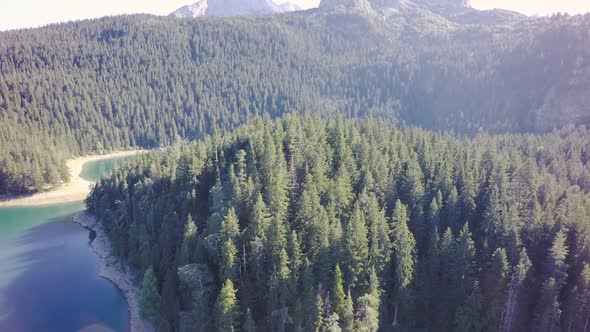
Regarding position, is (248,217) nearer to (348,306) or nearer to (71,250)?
(348,306)

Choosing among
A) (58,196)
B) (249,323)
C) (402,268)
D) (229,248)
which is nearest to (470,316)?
(402,268)

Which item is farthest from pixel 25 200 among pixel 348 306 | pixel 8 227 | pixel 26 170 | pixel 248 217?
pixel 348 306

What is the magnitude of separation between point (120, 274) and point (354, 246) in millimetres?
46187

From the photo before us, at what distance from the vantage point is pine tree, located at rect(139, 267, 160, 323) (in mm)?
57656

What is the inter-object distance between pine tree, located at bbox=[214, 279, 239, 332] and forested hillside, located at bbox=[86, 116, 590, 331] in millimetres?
224

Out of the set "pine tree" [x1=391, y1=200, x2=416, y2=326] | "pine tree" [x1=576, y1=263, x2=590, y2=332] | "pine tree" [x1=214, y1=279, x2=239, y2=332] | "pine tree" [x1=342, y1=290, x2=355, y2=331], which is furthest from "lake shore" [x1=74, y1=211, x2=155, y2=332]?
"pine tree" [x1=576, y1=263, x2=590, y2=332]

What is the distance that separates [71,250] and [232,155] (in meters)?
42.6

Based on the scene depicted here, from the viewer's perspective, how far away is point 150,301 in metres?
57.8

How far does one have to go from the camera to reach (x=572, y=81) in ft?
614

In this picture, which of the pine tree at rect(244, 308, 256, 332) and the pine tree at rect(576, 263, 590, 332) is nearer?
the pine tree at rect(244, 308, 256, 332)

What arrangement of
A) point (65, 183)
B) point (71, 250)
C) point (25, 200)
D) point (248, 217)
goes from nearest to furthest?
point (248, 217), point (71, 250), point (25, 200), point (65, 183)

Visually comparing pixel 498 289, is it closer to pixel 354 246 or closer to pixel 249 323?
pixel 354 246

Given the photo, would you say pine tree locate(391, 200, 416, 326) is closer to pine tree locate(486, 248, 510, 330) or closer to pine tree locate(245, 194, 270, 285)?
pine tree locate(486, 248, 510, 330)

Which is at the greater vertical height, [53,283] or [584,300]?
[584,300]
